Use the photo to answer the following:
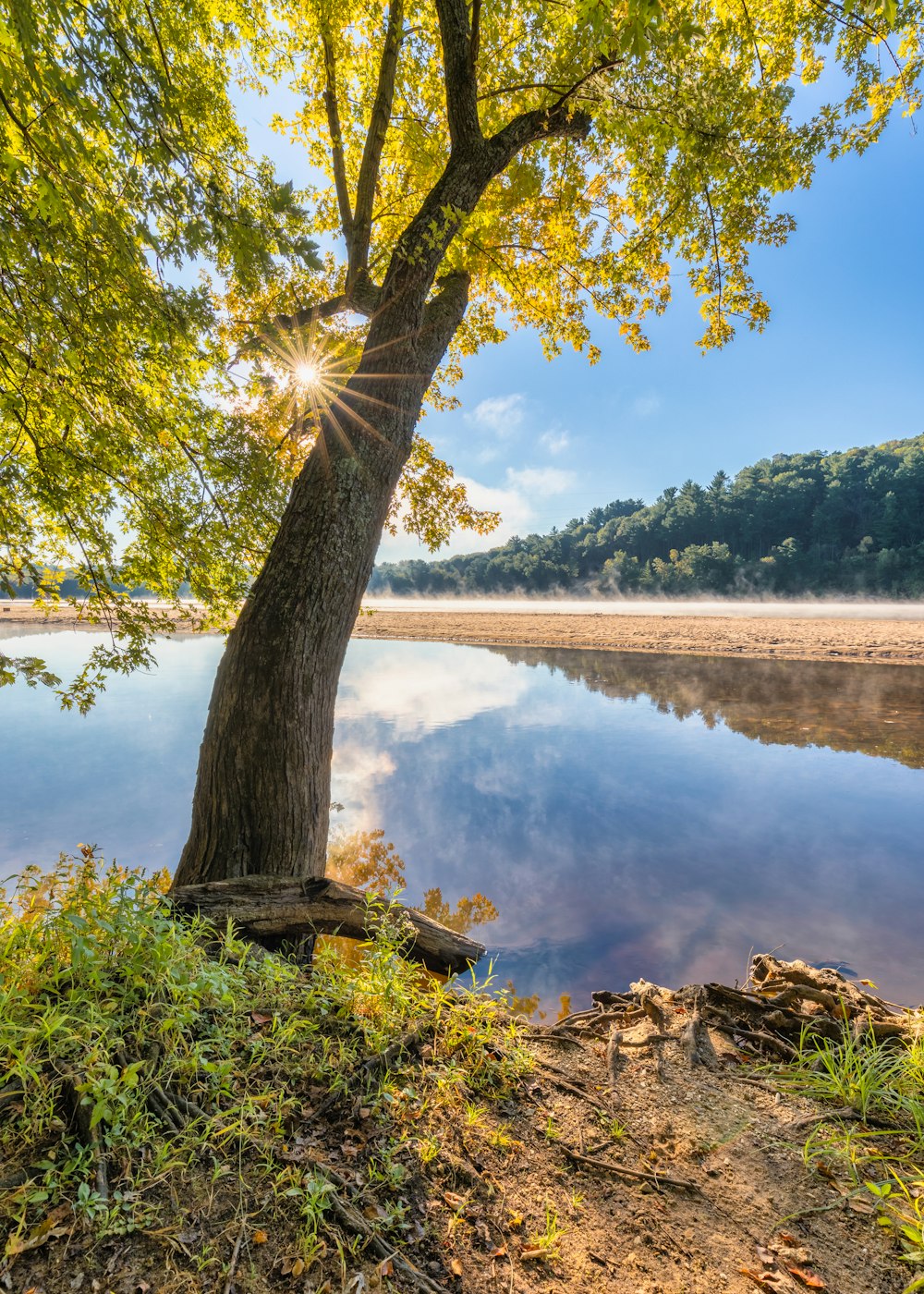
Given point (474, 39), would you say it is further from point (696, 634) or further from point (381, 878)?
point (696, 634)

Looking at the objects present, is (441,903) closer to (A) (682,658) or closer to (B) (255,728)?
(B) (255,728)

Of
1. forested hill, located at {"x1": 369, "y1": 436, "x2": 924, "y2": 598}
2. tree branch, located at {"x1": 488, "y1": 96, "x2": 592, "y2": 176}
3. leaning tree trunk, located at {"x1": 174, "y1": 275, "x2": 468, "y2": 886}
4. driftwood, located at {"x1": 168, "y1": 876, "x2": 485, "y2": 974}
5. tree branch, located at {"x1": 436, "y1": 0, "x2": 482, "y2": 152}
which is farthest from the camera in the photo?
forested hill, located at {"x1": 369, "y1": 436, "x2": 924, "y2": 598}

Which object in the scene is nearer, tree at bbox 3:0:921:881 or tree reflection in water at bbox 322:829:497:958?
tree at bbox 3:0:921:881

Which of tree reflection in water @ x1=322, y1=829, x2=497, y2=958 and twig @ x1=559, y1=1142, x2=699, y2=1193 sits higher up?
twig @ x1=559, y1=1142, x2=699, y2=1193

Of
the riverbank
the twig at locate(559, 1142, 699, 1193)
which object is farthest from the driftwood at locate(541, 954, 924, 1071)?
the twig at locate(559, 1142, 699, 1193)

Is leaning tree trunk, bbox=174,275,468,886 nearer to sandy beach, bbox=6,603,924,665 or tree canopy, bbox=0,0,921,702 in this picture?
tree canopy, bbox=0,0,921,702

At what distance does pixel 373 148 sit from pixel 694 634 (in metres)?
25.9

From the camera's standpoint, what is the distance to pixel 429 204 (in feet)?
13.1

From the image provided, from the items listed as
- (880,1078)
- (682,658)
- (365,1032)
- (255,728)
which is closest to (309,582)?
(255,728)

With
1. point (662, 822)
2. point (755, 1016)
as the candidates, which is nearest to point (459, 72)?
point (755, 1016)

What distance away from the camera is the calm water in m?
4.84

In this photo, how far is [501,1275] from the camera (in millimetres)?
1643

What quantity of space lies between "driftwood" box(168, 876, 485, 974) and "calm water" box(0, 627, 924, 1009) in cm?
152

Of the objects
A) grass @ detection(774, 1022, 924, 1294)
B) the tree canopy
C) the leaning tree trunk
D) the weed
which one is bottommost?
grass @ detection(774, 1022, 924, 1294)
